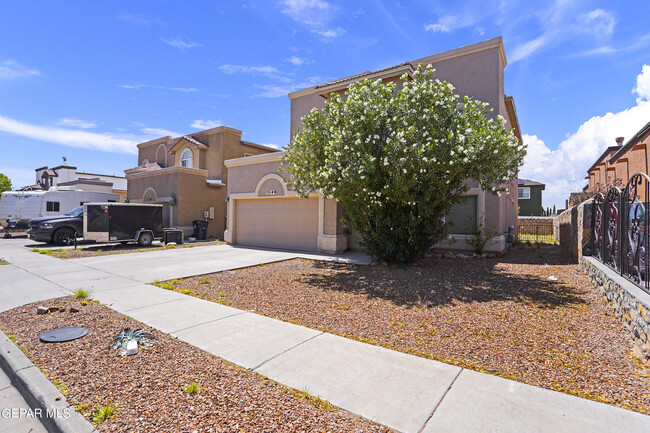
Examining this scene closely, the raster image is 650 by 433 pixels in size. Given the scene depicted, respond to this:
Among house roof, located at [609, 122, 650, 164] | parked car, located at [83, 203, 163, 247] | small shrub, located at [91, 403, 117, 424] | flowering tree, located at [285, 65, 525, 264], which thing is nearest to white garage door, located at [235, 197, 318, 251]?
parked car, located at [83, 203, 163, 247]

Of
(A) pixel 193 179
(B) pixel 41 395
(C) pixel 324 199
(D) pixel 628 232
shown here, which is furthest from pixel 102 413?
(A) pixel 193 179

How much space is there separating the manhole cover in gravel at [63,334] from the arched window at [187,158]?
2027 centimetres

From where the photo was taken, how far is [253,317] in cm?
543

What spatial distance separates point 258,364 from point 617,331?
4.84 meters

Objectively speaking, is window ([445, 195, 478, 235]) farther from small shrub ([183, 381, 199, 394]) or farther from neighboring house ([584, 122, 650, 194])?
small shrub ([183, 381, 199, 394])

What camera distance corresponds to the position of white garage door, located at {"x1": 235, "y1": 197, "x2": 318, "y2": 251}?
1452cm

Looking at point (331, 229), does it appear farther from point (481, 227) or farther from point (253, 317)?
point (253, 317)

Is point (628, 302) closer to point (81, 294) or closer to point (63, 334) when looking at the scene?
point (63, 334)

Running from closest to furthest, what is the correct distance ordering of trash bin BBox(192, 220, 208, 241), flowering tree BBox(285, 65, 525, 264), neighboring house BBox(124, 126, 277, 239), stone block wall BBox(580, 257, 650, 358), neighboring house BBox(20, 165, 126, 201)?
stone block wall BBox(580, 257, 650, 358)
flowering tree BBox(285, 65, 525, 264)
trash bin BBox(192, 220, 208, 241)
neighboring house BBox(124, 126, 277, 239)
neighboring house BBox(20, 165, 126, 201)

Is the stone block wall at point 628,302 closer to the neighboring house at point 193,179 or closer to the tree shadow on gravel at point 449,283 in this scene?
the tree shadow on gravel at point 449,283

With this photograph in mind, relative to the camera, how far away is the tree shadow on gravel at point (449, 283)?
6.37m

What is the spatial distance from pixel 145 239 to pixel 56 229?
4.08 m

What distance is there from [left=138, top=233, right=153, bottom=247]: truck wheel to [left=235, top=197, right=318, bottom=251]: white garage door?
404 centimetres

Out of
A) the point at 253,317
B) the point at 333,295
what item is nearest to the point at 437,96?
the point at 333,295
